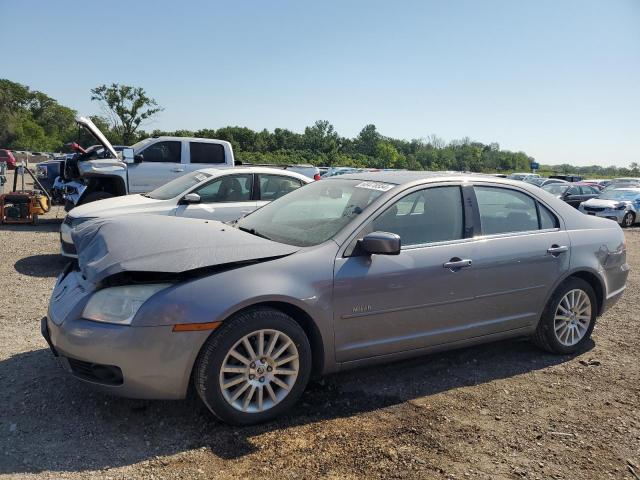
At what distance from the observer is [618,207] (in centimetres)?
1836

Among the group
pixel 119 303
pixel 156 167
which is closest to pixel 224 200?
pixel 156 167

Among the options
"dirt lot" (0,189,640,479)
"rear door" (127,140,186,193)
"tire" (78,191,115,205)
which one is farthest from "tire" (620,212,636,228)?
"tire" (78,191,115,205)

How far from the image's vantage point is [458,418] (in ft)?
10.8

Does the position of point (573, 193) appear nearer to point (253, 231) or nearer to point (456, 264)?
point (456, 264)

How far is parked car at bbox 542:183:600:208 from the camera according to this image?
2055 centimetres

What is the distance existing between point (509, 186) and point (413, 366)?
1.77m

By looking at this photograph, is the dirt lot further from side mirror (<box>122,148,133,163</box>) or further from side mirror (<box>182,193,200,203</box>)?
side mirror (<box>122,148,133,163</box>)

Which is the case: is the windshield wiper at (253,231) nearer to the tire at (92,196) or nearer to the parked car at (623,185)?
the tire at (92,196)

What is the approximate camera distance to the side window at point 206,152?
1199 centimetres

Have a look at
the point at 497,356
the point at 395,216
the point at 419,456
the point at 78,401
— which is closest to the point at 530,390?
the point at 497,356

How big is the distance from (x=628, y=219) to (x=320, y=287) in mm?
19210

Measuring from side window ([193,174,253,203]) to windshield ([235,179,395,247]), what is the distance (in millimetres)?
3341

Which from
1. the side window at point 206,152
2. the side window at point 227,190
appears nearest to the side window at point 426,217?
the side window at point 227,190

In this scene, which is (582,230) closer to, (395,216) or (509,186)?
(509,186)
